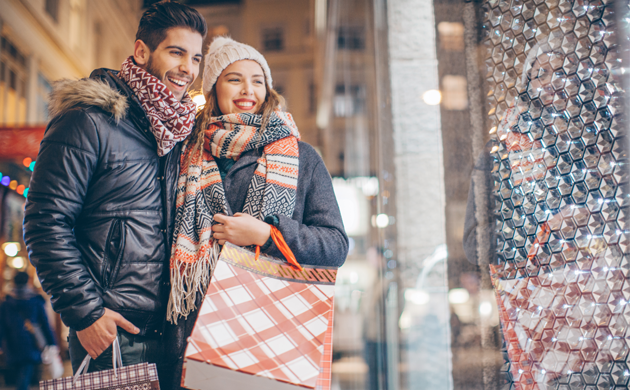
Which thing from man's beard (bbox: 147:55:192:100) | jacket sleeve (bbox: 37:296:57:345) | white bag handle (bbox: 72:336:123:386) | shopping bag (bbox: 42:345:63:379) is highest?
man's beard (bbox: 147:55:192:100)

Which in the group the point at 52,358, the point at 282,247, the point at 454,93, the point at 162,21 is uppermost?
the point at 162,21

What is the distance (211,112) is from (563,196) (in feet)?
4.18

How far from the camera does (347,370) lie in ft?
21.9

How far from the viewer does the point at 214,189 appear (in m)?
1.62

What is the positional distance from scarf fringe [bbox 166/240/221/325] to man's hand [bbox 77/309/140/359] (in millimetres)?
187

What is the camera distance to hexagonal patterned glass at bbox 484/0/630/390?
1.31 metres

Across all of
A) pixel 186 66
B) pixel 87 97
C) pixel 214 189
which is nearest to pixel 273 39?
pixel 186 66

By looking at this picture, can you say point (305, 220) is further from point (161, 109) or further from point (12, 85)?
point (12, 85)

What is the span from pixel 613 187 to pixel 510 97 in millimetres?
524

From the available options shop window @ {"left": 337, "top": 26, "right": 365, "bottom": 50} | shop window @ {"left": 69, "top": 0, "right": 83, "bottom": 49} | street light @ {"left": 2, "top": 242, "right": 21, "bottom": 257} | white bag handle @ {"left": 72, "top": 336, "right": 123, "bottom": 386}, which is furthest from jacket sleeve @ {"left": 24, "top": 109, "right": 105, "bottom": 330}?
shop window @ {"left": 69, "top": 0, "right": 83, "bottom": 49}

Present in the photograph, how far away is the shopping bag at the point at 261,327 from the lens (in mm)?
1285

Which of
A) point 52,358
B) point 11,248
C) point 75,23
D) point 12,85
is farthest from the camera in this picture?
point 75,23

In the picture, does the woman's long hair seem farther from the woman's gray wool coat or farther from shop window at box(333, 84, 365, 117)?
shop window at box(333, 84, 365, 117)

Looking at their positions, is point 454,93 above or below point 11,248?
above
